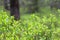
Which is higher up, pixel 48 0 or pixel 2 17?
pixel 2 17

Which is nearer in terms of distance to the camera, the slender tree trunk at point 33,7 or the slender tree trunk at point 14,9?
the slender tree trunk at point 14,9

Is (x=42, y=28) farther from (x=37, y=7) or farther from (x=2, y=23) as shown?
(x=37, y=7)

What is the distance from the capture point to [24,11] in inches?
683

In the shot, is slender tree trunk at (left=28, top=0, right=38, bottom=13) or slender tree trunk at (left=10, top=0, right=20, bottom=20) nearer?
slender tree trunk at (left=10, top=0, right=20, bottom=20)

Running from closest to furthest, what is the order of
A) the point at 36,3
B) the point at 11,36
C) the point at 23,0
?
the point at 11,36 < the point at 36,3 < the point at 23,0

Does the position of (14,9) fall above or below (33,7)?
above

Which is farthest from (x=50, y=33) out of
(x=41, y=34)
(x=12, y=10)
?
(x=12, y=10)

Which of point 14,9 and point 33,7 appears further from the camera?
point 33,7

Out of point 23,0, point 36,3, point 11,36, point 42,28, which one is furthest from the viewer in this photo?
point 23,0

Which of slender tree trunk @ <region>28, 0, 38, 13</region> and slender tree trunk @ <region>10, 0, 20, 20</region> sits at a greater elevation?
slender tree trunk @ <region>10, 0, 20, 20</region>

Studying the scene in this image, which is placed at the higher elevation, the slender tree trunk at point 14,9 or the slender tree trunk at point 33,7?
the slender tree trunk at point 14,9

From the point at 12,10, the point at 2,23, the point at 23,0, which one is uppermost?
the point at 2,23

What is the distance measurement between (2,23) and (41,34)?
Result: 44.4 inches

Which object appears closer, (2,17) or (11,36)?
(11,36)
